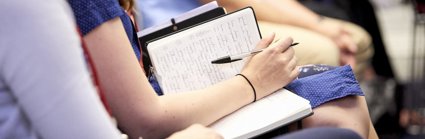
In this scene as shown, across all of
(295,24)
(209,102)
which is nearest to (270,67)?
(209,102)

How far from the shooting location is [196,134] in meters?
1.18

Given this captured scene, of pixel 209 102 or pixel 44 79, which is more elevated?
pixel 44 79

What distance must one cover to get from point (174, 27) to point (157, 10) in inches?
16.0

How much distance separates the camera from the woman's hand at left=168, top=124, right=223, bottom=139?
1.17 metres

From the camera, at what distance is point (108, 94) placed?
1.17 metres

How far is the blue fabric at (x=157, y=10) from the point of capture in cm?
185

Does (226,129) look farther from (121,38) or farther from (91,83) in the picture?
(91,83)

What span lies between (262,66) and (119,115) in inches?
12.5

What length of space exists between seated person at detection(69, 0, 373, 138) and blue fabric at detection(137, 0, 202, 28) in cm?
41

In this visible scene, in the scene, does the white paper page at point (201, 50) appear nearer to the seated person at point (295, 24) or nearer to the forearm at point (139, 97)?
the forearm at point (139, 97)

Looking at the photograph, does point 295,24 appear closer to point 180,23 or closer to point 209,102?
point 180,23

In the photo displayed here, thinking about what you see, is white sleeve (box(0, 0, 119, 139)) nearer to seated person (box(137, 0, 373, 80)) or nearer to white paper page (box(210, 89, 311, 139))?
white paper page (box(210, 89, 311, 139))

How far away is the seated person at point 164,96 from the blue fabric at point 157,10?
0.41 metres

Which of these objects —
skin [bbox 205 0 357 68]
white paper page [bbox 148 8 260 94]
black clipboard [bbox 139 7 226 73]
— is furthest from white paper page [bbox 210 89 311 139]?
skin [bbox 205 0 357 68]
